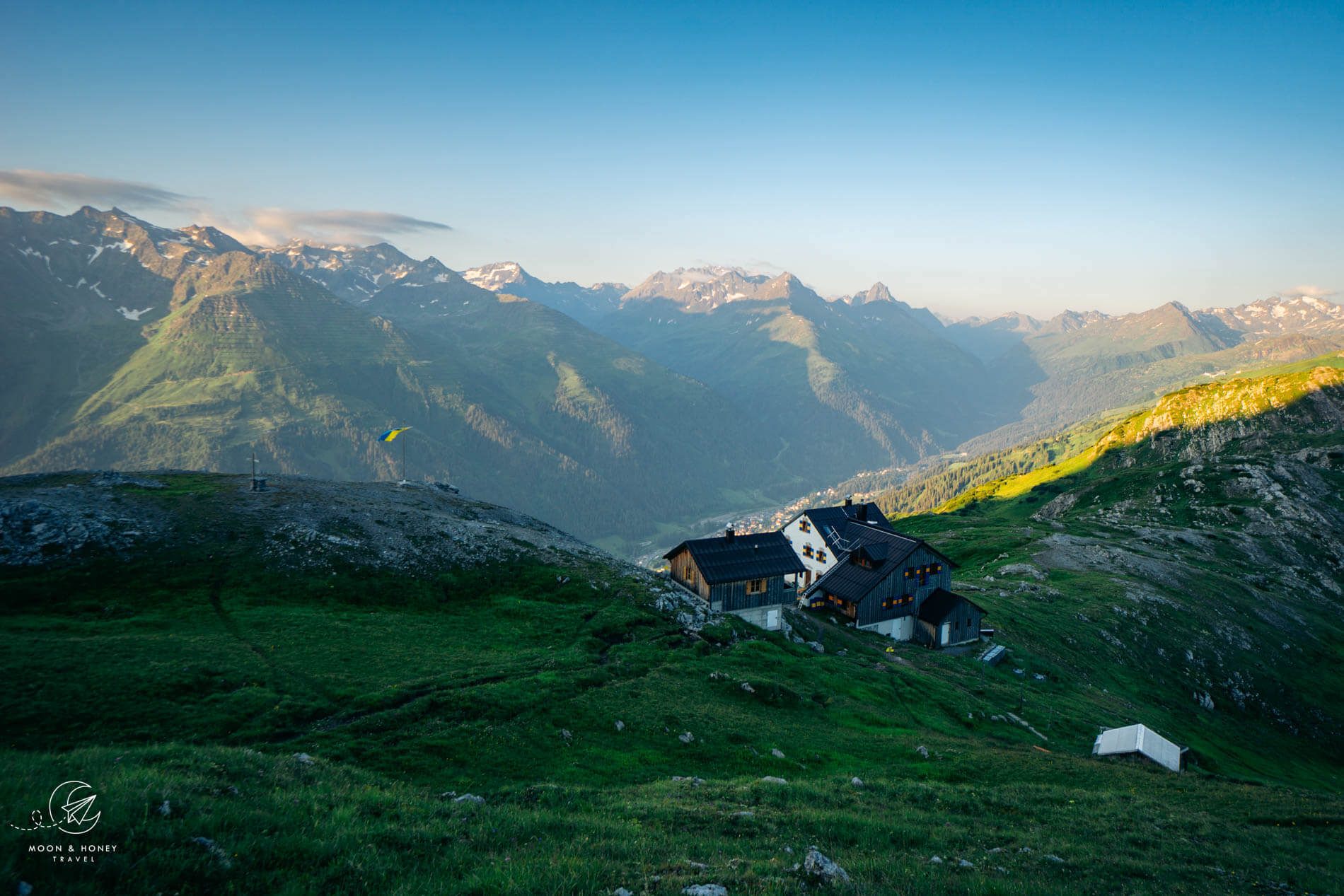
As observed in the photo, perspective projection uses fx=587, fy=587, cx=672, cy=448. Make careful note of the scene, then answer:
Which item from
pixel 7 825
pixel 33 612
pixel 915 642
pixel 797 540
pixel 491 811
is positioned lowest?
pixel 915 642

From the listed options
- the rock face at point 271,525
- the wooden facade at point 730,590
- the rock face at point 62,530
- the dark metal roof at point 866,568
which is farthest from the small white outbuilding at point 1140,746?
the rock face at point 62,530

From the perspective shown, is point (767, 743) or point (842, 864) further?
point (767, 743)

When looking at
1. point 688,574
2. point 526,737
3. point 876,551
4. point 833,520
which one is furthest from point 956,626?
point 526,737

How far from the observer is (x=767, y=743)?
124 ft

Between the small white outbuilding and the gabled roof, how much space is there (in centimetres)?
2953

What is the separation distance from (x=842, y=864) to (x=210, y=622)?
46106 millimetres

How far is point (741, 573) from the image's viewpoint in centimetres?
6425

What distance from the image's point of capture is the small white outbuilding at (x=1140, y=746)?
45094 mm

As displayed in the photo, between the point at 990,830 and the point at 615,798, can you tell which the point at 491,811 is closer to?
the point at 615,798

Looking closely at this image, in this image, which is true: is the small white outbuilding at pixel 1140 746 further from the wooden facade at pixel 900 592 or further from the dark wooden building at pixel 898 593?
the wooden facade at pixel 900 592

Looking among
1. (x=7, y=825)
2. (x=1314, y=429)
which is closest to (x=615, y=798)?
(x=7, y=825)

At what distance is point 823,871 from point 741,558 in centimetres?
4982

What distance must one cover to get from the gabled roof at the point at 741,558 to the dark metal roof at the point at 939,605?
20794mm

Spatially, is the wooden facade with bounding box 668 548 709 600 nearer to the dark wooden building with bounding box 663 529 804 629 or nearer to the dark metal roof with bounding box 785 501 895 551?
the dark wooden building with bounding box 663 529 804 629
